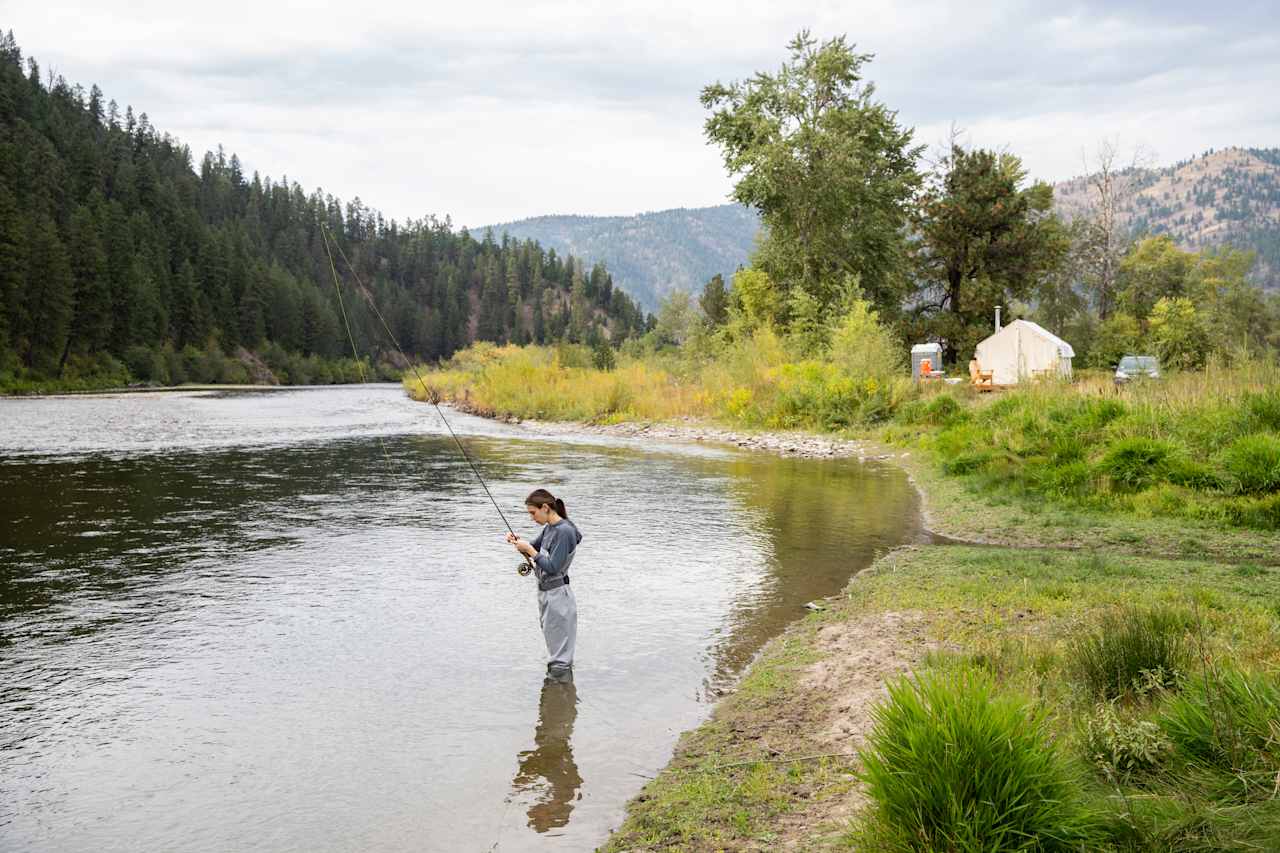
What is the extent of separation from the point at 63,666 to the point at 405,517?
27.9 ft

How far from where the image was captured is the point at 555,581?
7.84 metres

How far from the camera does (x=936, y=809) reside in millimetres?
3861

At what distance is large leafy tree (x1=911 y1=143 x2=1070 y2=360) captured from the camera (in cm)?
4962

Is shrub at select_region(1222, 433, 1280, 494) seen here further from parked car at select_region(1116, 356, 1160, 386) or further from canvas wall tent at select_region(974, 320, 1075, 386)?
canvas wall tent at select_region(974, 320, 1075, 386)

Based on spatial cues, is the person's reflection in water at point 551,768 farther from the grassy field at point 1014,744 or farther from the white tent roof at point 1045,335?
the white tent roof at point 1045,335

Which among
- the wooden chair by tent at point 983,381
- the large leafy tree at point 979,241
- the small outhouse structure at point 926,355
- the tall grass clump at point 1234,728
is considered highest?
the large leafy tree at point 979,241

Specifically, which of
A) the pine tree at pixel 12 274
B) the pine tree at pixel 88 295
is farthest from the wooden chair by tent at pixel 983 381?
the pine tree at pixel 88 295

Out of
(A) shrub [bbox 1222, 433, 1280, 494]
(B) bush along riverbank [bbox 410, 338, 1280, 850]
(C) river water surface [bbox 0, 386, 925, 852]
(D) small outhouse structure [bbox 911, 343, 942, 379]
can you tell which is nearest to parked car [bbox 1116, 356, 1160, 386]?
(B) bush along riverbank [bbox 410, 338, 1280, 850]

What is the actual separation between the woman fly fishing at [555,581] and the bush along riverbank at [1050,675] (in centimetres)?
149

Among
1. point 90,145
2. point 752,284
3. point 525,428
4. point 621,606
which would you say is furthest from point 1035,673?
point 90,145

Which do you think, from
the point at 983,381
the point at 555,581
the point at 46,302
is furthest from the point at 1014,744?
the point at 46,302

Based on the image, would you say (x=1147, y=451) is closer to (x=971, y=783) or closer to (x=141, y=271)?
(x=971, y=783)

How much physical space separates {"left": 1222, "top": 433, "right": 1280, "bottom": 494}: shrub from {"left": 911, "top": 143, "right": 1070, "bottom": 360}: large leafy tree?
38217 mm

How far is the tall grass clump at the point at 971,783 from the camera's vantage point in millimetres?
3705
